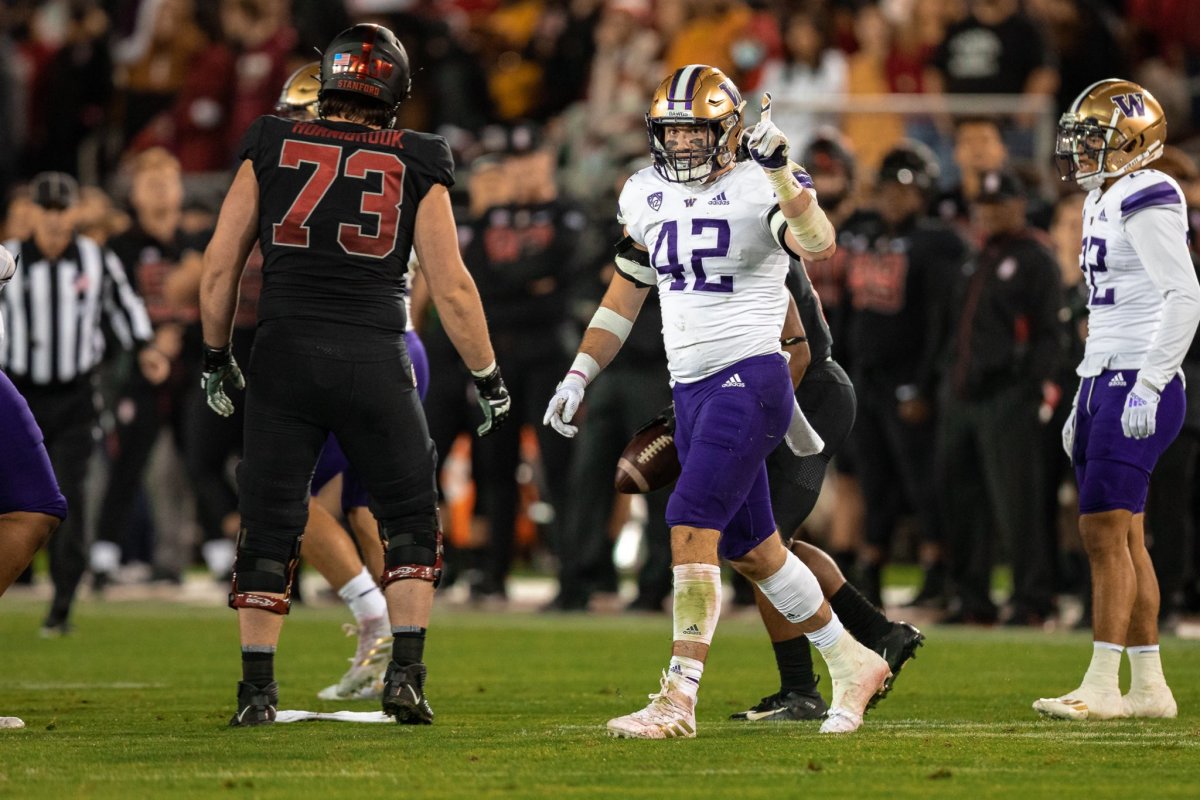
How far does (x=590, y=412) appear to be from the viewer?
11.4 m

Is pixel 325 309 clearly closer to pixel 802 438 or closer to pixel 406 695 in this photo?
pixel 406 695

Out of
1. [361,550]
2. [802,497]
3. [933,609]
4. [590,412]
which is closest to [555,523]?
[590,412]

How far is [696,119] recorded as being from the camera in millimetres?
6215

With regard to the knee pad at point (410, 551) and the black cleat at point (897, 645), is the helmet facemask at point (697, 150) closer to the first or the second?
the knee pad at point (410, 551)

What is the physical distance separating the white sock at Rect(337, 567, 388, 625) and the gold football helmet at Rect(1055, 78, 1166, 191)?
Answer: 2.82 m

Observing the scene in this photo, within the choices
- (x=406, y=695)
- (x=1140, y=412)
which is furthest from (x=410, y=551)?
(x=1140, y=412)

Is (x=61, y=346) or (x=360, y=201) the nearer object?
(x=360, y=201)

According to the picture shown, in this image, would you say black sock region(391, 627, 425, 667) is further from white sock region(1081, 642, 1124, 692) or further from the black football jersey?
white sock region(1081, 642, 1124, 692)

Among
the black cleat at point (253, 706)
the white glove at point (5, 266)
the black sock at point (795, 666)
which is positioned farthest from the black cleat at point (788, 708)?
the white glove at point (5, 266)

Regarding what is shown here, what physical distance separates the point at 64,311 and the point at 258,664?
14.7ft

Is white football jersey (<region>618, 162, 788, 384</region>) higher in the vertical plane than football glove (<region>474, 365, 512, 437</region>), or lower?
higher

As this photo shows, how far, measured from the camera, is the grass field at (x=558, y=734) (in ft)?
16.8

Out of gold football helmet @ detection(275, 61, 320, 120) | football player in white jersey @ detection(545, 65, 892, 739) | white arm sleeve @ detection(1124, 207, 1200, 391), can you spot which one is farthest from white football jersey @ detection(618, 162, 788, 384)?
gold football helmet @ detection(275, 61, 320, 120)

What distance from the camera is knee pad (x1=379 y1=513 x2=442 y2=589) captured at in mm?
6426
